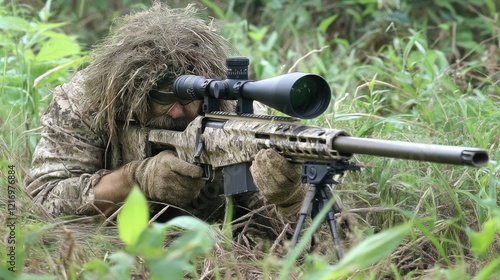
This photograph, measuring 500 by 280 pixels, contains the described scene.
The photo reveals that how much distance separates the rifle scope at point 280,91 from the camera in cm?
279

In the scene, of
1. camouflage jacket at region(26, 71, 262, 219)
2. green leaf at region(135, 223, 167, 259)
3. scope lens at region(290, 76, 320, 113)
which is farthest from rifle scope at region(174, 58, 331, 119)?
green leaf at region(135, 223, 167, 259)

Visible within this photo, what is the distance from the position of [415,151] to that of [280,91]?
566 millimetres

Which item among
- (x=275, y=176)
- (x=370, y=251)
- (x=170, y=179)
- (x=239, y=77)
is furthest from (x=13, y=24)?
(x=370, y=251)

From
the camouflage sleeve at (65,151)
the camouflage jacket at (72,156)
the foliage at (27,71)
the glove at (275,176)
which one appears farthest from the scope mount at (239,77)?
the foliage at (27,71)

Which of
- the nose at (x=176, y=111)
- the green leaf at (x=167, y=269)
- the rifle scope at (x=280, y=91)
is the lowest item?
the green leaf at (x=167, y=269)

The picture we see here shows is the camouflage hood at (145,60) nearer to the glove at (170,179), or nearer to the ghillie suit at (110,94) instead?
the ghillie suit at (110,94)

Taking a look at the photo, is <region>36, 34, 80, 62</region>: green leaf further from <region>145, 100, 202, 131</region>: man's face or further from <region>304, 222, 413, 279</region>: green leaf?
<region>304, 222, 413, 279</region>: green leaf

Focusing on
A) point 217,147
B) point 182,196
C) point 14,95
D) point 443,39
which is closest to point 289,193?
point 217,147

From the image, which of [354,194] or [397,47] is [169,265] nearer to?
[354,194]

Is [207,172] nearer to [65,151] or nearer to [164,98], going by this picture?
[164,98]

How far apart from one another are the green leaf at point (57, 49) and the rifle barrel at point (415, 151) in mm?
2755

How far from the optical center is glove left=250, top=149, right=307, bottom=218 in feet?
9.45

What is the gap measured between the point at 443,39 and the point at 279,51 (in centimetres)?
130

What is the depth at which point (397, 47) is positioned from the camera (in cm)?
526
